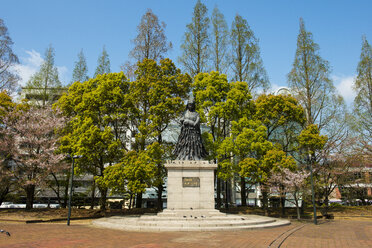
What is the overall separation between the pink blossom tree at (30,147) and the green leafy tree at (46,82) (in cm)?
586

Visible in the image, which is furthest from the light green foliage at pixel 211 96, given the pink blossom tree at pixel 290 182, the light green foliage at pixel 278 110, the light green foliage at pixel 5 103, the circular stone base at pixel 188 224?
the light green foliage at pixel 5 103

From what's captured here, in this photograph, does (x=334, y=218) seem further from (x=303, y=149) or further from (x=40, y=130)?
(x=40, y=130)

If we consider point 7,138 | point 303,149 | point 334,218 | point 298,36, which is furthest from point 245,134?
point 7,138

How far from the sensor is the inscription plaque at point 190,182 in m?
16.9

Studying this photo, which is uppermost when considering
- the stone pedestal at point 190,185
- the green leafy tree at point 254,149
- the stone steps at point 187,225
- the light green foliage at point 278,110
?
the light green foliage at point 278,110

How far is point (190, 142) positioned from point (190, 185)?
9.45 ft

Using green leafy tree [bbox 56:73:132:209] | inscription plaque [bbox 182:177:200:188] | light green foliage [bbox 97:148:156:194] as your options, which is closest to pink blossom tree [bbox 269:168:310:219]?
inscription plaque [bbox 182:177:200:188]

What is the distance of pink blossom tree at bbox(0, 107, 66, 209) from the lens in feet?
69.2

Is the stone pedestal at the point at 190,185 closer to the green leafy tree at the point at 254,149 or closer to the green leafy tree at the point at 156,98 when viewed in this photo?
the green leafy tree at the point at 156,98

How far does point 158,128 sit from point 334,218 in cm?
1599

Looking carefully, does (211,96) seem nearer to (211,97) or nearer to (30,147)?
(211,97)

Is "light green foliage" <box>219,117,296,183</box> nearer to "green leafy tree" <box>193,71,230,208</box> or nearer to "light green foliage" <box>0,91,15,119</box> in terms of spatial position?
"green leafy tree" <box>193,71,230,208</box>

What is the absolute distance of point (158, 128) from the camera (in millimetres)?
23828

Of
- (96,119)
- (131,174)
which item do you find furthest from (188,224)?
(96,119)
